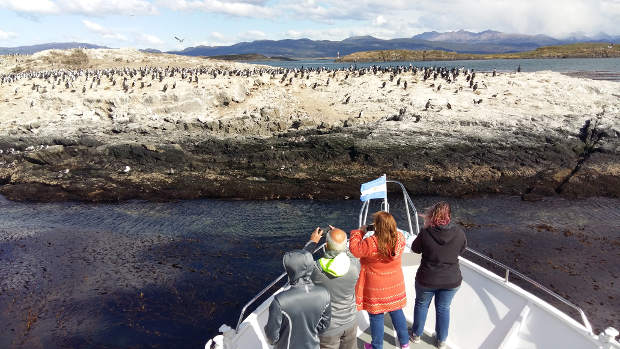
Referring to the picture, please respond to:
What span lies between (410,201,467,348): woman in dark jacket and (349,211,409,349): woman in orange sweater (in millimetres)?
470

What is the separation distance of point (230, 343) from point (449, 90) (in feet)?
100

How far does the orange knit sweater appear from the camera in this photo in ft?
16.0

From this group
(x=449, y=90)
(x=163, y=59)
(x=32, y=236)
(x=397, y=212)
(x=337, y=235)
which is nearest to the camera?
(x=337, y=235)

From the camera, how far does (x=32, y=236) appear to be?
15.8 metres

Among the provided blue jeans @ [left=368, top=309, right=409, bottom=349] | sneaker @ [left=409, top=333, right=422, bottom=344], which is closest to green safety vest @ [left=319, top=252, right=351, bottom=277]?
blue jeans @ [left=368, top=309, right=409, bottom=349]

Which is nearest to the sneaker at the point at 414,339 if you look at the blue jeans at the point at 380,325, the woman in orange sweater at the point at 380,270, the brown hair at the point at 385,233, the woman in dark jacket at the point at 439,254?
the blue jeans at the point at 380,325

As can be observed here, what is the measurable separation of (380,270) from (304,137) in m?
20.9

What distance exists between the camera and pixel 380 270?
501cm

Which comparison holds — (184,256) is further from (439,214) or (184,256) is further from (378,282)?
(439,214)

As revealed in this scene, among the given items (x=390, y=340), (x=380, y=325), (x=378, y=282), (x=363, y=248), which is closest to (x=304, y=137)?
(x=390, y=340)

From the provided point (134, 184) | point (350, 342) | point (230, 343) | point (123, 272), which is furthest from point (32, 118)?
point (350, 342)

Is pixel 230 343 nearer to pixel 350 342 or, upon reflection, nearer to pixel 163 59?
pixel 350 342

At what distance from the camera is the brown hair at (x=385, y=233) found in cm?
460

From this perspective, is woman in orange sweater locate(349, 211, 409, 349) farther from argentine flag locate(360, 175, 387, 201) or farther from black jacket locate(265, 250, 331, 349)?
argentine flag locate(360, 175, 387, 201)
